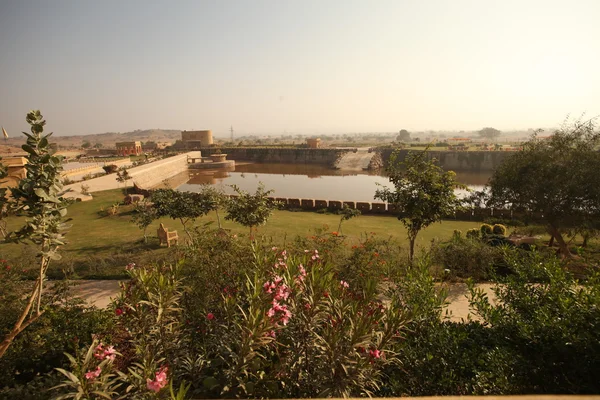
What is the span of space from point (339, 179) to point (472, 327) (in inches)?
1507

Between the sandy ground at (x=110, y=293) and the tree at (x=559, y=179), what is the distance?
4.29 m

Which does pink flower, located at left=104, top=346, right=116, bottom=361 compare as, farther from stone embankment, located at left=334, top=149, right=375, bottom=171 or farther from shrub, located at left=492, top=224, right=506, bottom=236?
stone embankment, located at left=334, top=149, right=375, bottom=171

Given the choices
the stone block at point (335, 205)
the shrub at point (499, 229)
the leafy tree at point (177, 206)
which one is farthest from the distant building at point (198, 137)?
the shrub at point (499, 229)

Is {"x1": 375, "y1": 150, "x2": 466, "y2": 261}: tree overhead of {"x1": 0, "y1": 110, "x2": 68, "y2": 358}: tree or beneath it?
beneath

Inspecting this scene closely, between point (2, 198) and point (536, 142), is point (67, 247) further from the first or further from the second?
point (536, 142)

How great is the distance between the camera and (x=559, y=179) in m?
10.4

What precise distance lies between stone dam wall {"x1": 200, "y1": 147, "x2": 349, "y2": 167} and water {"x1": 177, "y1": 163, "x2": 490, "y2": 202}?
1017 cm

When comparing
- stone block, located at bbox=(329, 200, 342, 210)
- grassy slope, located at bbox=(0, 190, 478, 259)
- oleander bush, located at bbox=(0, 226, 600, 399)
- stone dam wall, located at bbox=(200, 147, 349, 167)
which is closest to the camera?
oleander bush, located at bbox=(0, 226, 600, 399)

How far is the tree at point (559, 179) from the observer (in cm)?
1010

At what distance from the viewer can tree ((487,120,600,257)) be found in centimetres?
1010

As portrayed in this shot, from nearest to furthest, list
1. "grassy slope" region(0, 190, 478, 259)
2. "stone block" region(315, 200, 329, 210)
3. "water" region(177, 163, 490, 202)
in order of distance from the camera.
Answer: "grassy slope" region(0, 190, 478, 259)
"stone block" region(315, 200, 329, 210)
"water" region(177, 163, 490, 202)

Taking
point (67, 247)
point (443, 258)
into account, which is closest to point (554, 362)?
point (443, 258)

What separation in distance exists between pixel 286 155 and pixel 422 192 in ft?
191

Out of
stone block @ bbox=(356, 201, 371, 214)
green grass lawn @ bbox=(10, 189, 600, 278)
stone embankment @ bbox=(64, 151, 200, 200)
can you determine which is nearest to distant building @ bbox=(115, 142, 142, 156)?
stone embankment @ bbox=(64, 151, 200, 200)
